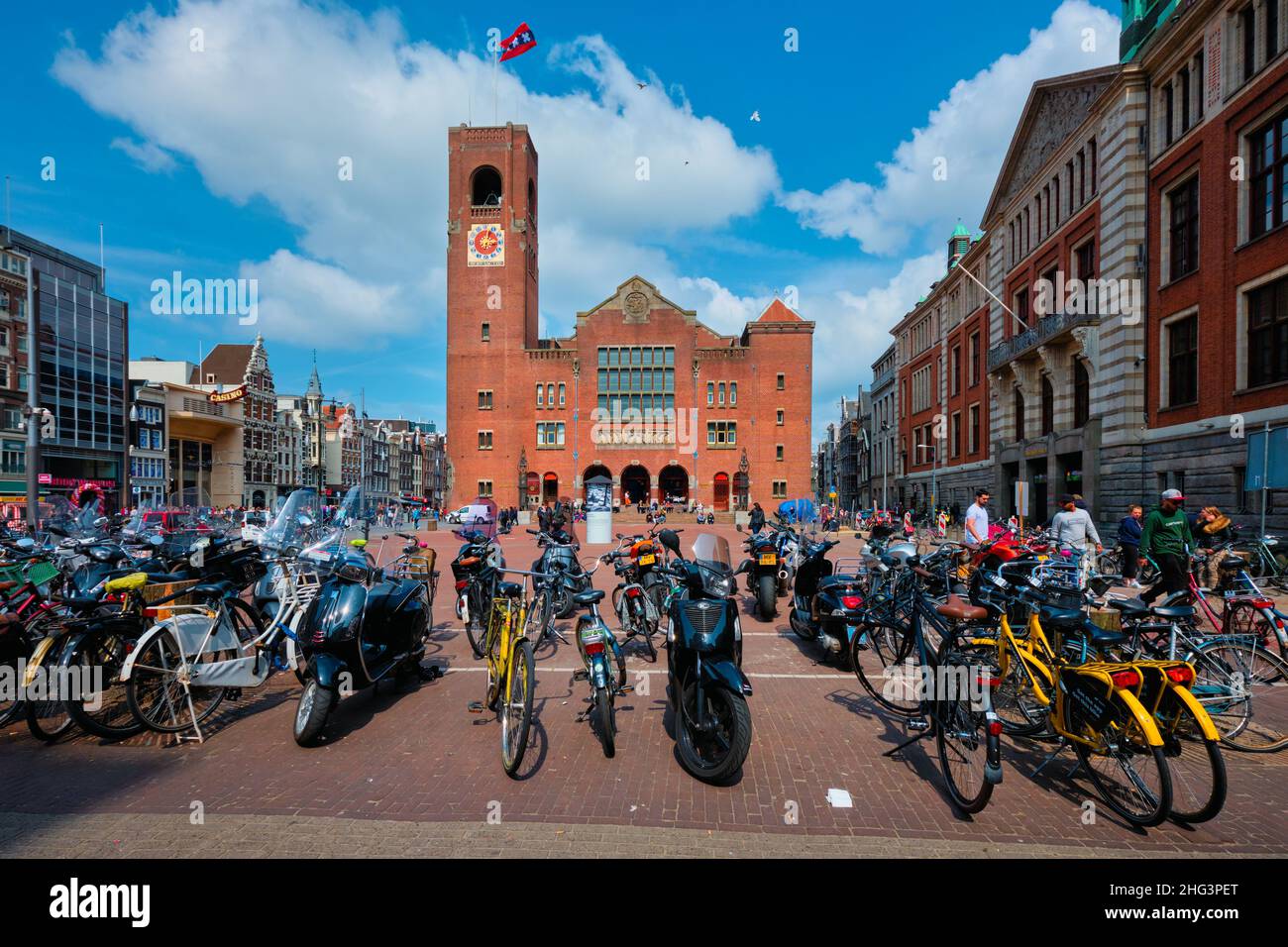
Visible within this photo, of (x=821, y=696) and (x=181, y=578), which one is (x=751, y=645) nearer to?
(x=821, y=696)

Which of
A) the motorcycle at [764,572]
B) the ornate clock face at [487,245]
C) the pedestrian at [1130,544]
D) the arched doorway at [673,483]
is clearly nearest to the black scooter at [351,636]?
the motorcycle at [764,572]

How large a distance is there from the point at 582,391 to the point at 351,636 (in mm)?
51753

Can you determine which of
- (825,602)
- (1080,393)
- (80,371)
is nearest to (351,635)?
(825,602)

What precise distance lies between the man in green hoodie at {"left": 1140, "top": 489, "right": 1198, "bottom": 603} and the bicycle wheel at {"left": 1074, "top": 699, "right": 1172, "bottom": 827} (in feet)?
21.1

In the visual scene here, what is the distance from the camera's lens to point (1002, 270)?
3167 cm

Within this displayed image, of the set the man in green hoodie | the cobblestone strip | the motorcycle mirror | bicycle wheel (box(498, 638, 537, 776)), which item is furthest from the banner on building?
the man in green hoodie

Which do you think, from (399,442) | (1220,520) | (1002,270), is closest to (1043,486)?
(1002,270)

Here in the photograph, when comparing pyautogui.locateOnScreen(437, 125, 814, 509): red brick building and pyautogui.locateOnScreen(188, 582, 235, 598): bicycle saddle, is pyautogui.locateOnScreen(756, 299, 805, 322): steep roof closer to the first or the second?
pyautogui.locateOnScreen(437, 125, 814, 509): red brick building

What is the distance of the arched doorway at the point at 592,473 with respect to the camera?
55.2 meters

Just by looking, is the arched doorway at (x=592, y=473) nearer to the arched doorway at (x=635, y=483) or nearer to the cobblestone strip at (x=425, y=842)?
the arched doorway at (x=635, y=483)

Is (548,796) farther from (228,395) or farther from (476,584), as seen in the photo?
(228,395)

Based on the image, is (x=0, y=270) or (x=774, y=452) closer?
(x=0, y=270)

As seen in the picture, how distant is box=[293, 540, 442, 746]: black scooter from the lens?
489cm
